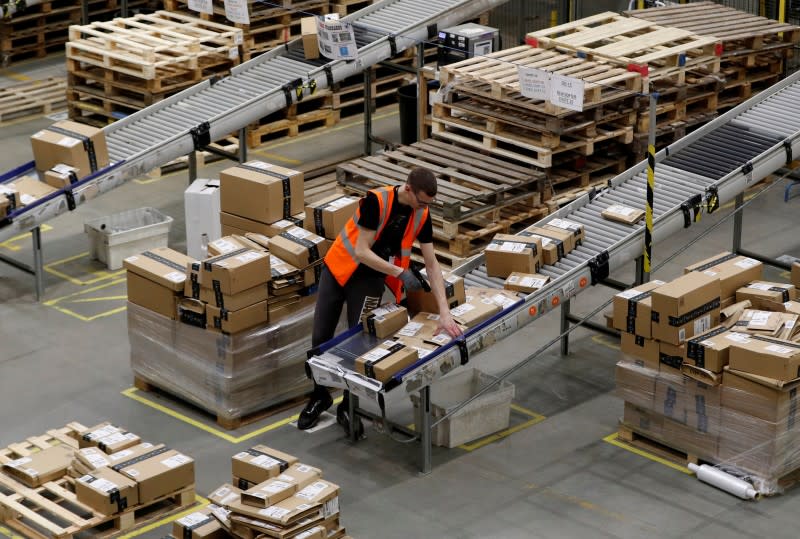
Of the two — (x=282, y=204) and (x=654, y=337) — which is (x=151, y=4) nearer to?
(x=282, y=204)

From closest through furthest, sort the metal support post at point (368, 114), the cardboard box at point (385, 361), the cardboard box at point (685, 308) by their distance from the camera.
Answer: the cardboard box at point (385, 361), the cardboard box at point (685, 308), the metal support post at point (368, 114)

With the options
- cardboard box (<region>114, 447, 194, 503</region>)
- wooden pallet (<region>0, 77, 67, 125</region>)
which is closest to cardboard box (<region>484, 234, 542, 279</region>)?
cardboard box (<region>114, 447, 194, 503</region>)

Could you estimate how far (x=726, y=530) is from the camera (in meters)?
9.10

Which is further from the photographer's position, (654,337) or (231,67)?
(231,67)

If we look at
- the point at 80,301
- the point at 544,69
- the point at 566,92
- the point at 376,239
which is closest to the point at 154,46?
the point at 80,301

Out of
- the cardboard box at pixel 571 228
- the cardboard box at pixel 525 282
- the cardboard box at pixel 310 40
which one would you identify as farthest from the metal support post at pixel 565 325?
the cardboard box at pixel 310 40

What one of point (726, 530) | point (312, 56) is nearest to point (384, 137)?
point (312, 56)

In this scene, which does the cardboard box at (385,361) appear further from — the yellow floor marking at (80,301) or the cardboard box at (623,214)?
the yellow floor marking at (80,301)

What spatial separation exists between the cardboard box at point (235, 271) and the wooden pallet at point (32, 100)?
8047mm

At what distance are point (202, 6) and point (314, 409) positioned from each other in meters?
6.93

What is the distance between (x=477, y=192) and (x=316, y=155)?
160 inches

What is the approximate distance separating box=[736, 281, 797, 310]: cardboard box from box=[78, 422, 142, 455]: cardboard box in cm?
432

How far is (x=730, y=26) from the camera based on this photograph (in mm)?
14875

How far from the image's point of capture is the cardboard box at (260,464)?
9.02m
